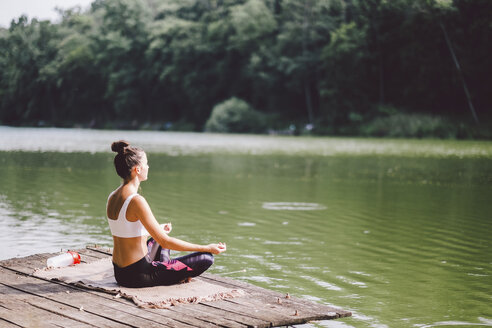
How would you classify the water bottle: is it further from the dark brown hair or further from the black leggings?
the dark brown hair

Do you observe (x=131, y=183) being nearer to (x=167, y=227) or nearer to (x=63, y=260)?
(x=167, y=227)

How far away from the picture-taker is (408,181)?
1800 centimetres

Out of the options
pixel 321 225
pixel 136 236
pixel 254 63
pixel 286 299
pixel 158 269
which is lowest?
pixel 321 225

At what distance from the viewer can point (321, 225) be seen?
10.7m

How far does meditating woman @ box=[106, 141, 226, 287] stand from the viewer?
5074 mm

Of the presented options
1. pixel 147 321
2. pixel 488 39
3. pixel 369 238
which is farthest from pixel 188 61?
pixel 147 321

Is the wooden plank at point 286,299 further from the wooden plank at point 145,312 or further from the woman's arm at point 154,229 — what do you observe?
the wooden plank at point 145,312

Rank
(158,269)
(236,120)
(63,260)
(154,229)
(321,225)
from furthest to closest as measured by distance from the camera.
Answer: (236,120) < (321,225) < (63,260) < (158,269) < (154,229)

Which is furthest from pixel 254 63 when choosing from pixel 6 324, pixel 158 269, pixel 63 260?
pixel 6 324

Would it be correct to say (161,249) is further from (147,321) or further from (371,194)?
(371,194)

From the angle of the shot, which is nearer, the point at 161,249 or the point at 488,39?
the point at 161,249

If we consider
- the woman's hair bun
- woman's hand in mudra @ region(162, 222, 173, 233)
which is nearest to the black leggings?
woman's hand in mudra @ region(162, 222, 173, 233)

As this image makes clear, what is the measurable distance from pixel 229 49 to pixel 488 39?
3164cm

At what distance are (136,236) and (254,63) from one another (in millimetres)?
64822
